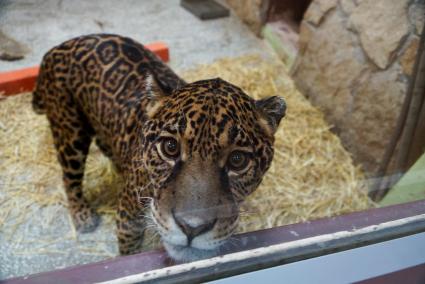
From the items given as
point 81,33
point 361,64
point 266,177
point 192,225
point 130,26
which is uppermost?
point 192,225

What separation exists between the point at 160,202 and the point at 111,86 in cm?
83

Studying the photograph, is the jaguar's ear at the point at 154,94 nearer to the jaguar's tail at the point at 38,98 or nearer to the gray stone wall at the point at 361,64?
the jaguar's tail at the point at 38,98

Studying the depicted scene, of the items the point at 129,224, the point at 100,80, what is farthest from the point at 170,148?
the point at 100,80

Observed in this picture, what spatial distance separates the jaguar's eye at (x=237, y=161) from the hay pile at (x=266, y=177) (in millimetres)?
675

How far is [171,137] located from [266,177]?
1282mm

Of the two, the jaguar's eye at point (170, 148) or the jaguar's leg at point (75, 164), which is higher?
the jaguar's eye at point (170, 148)

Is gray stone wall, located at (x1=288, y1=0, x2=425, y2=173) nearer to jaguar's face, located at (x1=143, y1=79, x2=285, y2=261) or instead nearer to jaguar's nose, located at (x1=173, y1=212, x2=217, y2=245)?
jaguar's face, located at (x1=143, y1=79, x2=285, y2=261)

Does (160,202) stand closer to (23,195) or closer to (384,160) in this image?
(23,195)

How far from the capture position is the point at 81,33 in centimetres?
261

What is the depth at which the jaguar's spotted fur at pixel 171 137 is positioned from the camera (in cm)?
133

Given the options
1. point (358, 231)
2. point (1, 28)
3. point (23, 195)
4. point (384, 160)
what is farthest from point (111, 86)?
point (384, 160)

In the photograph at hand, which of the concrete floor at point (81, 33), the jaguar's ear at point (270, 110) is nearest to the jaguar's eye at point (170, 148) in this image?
the jaguar's ear at point (270, 110)

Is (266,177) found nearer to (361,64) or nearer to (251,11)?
(361,64)

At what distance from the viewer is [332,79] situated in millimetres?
3129
